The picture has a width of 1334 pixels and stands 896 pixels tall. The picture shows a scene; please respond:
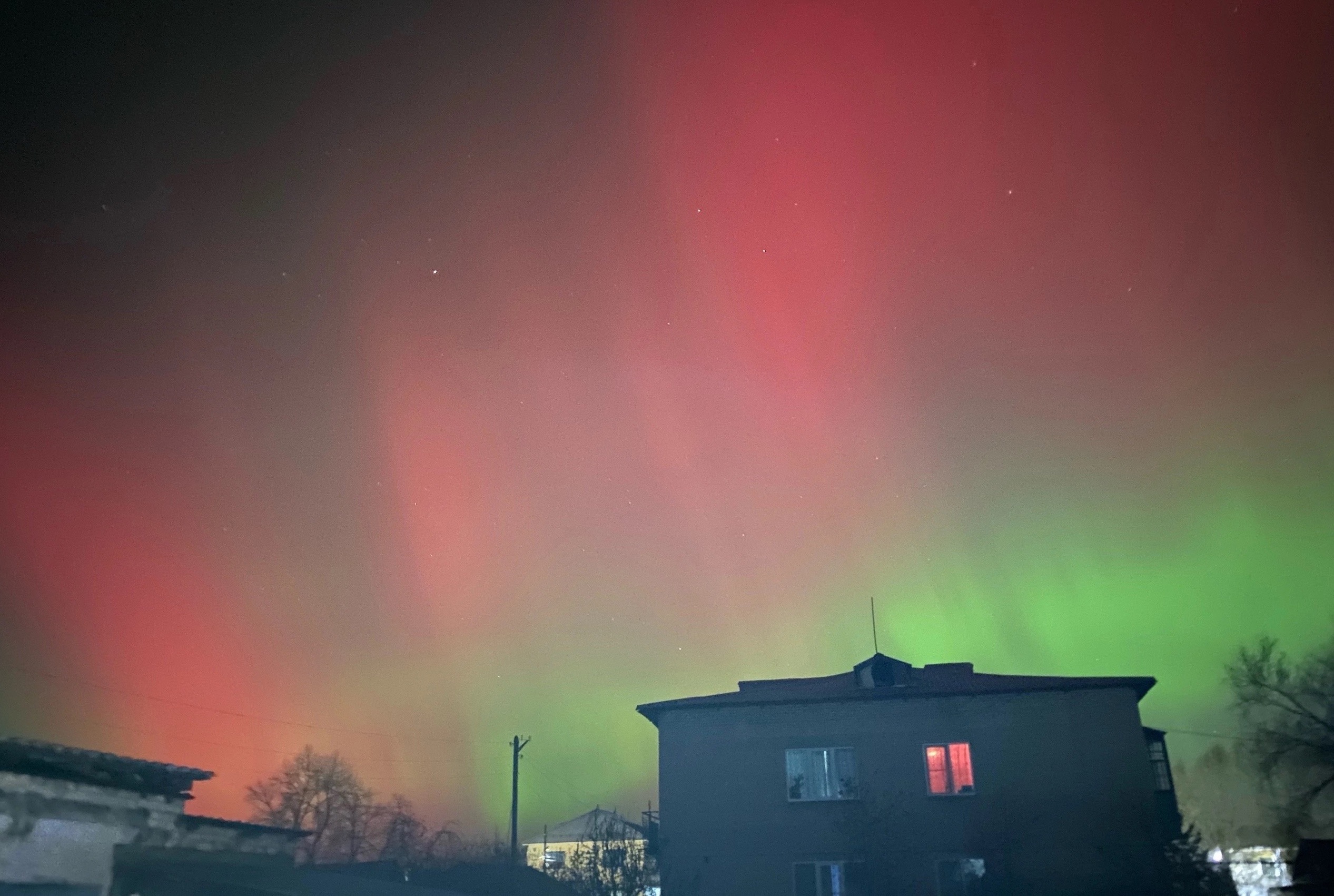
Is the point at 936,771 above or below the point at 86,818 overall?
above

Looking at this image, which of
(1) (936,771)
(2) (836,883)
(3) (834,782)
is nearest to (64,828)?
(2) (836,883)

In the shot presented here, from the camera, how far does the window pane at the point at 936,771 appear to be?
28328 mm

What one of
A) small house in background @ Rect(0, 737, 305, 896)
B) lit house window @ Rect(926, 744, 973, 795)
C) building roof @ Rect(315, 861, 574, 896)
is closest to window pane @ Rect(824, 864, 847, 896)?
lit house window @ Rect(926, 744, 973, 795)

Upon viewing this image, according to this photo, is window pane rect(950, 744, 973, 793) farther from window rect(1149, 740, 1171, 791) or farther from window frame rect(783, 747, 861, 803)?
window rect(1149, 740, 1171, 791)

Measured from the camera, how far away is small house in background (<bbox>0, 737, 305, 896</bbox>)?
15.2 metres

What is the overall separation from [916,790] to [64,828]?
22710 mm

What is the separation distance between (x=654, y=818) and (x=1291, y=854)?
91.9 feet

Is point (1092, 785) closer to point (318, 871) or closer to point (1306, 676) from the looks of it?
point (1306, 676)

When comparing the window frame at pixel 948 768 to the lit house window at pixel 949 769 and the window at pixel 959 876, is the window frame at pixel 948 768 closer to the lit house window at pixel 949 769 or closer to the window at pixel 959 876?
the lit house window at pixel 949 769

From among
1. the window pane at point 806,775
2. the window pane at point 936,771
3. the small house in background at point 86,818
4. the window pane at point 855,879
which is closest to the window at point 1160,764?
the window pane at point 936,771

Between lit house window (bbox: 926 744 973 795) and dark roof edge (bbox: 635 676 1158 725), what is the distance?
163 centimetres

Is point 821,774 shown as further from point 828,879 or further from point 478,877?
point 478,877

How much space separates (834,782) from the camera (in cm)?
2911

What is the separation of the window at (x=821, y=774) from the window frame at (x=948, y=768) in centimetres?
225
